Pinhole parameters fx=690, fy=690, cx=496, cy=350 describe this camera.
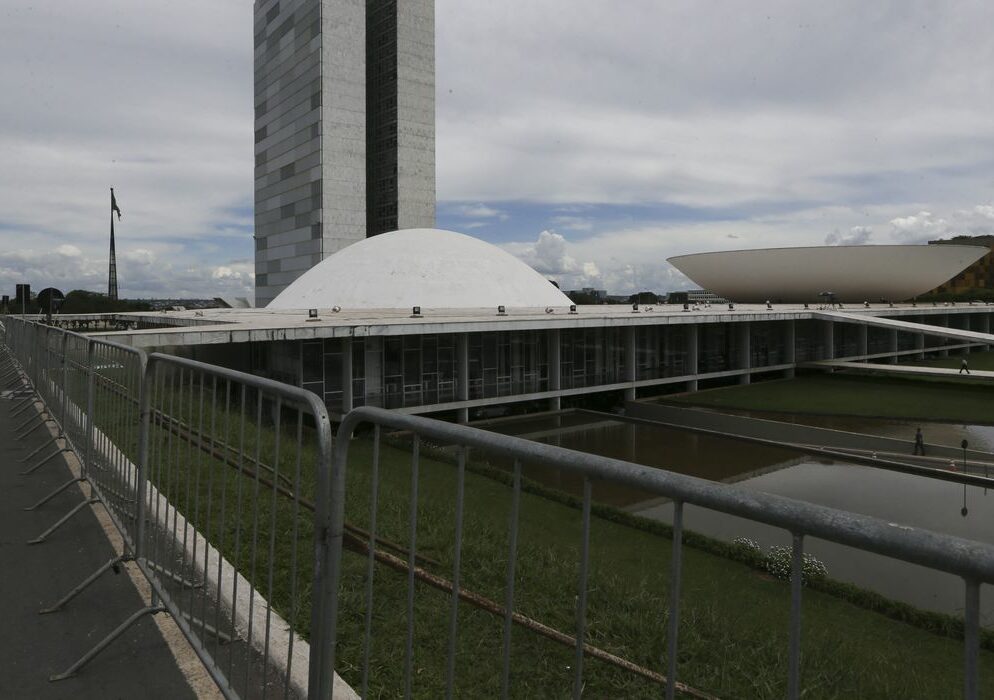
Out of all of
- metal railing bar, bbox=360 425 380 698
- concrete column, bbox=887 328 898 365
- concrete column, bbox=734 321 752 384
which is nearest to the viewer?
metal railing bar, bbox=360 425 380 698

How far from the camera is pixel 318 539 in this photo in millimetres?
2699

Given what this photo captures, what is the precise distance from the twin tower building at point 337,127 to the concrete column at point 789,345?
Result: 39763 millimetres

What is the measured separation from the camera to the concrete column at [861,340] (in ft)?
145

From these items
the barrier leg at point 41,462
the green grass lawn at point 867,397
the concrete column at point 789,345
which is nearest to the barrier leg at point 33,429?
the barrier leg at point 41,462

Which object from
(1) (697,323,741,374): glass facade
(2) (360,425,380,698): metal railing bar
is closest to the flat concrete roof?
(1) (697,323,741,374): glass facade

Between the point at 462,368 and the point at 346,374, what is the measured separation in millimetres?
4817

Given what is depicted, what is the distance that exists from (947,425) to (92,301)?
2427 inches

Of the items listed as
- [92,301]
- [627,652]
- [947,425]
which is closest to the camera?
[627,652]

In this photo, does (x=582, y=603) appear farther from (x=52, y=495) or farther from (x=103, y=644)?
(x=52, y=495)

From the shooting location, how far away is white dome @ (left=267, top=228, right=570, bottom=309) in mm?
36031

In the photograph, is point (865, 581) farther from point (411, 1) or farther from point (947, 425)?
point (411, 1)

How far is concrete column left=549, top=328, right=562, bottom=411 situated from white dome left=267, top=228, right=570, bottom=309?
26.2 ft

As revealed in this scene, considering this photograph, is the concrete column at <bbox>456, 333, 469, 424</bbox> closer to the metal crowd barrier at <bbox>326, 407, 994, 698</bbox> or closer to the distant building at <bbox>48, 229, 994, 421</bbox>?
the distant building at <bbox>48, 229, 994, 421</bbox>

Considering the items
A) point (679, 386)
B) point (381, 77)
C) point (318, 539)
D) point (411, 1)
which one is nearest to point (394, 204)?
point (381, 77)
